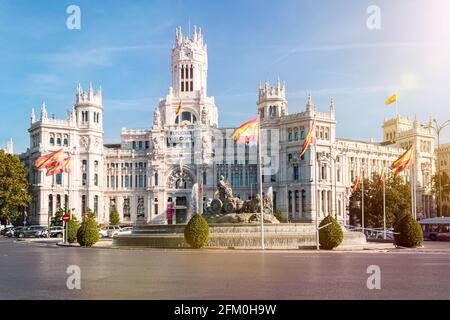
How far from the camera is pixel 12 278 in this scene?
21953mm

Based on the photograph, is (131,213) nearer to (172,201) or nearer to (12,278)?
(172,201)

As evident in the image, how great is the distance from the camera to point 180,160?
123000mm

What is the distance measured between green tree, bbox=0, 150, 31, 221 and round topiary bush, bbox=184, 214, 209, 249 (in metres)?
68.8

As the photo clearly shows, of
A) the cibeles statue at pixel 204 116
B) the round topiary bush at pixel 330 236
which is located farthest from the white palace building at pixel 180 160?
the round topiary bush at pixel 330 236

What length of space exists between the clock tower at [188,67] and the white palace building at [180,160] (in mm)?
1264

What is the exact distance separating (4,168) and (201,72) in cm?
4936

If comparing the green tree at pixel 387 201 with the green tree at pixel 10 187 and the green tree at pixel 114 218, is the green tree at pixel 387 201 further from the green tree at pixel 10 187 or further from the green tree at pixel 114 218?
the green tree at pixel 10 187

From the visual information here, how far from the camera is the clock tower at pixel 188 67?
13238 centimetres

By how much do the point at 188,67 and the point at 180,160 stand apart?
74.7 ft

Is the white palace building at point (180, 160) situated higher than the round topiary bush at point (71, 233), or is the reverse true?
the white palace building at point (180, 160)

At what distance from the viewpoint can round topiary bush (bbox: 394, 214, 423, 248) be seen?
155 feet

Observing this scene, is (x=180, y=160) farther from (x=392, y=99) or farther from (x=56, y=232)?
(x=392, y=99)

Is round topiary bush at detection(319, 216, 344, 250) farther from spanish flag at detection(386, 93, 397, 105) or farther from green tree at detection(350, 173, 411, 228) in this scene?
green tree at detection(350, 173, 411, 228)
